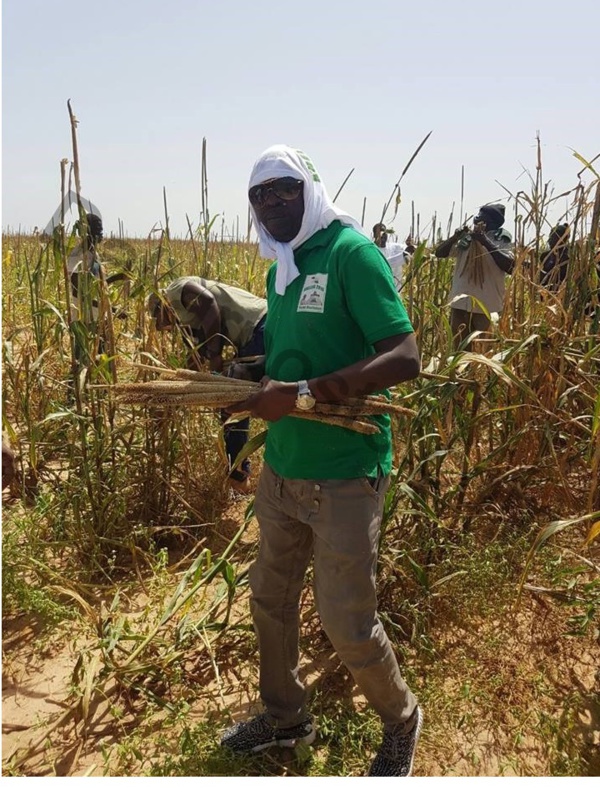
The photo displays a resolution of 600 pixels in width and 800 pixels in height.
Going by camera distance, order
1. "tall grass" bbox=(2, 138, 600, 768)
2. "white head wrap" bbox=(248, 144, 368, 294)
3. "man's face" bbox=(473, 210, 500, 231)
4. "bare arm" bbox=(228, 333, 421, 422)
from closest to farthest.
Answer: "bare arm" bbox=(228, 333, 421, 422) → "white head wrap" bbox=(248, 144, 368, 294) → "tall grass" bbox=(2, 138, 600, 768) → "man's face" bbox=(473, 210, 500, 231)

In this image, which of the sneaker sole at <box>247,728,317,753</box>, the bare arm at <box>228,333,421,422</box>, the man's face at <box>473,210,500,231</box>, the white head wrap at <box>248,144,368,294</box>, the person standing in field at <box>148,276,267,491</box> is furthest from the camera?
the man's face at <box>473,210,500,231</box>

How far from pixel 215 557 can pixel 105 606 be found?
489 millimetres

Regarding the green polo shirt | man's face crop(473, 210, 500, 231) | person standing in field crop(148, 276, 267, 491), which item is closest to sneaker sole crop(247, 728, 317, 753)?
the green polo shirt

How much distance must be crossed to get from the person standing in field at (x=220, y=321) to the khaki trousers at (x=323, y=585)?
1230 mm

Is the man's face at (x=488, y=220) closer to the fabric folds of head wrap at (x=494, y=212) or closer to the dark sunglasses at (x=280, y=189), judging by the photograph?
the fabric folds of head wrap at (x=494, y=212)

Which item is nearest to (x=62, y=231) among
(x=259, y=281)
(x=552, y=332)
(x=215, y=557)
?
(x=215, y=557)

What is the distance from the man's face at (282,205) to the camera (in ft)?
4.63

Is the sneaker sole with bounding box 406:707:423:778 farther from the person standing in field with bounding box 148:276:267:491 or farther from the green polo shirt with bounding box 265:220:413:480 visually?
the person standing in field with bounding box 148:276:267:491

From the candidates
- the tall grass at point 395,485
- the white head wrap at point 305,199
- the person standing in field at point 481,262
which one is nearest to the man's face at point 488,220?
the person standing in field at point 481,262

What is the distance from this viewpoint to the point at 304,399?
4.17 feet

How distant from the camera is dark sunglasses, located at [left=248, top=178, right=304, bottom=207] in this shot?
1.40m

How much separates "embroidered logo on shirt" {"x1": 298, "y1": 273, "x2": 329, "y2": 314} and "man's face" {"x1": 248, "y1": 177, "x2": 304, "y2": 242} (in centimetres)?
17

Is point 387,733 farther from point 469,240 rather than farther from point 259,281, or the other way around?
point 259,281

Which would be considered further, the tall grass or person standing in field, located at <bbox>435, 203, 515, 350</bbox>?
person standing in field, located at <bbox>435, 203, 515, 350</bbox>
